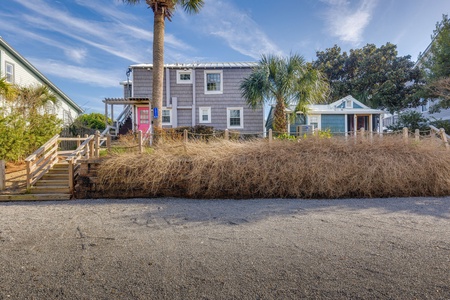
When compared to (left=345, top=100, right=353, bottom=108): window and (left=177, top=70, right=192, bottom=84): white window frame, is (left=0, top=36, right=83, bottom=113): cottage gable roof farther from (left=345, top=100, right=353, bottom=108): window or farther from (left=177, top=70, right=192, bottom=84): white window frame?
(left=345, top=100, right=353, bottom=108): window

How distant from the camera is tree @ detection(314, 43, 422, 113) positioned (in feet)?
79.7

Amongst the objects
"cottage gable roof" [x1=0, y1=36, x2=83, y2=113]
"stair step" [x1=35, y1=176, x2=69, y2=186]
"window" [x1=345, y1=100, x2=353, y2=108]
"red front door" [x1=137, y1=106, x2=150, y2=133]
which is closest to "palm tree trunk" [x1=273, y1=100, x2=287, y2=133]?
"red front door" [x1=137, y1=106, x2=150, y2=133]

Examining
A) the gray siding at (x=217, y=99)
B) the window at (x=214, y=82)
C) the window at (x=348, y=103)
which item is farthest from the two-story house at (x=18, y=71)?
the window at (x=348, y=103)

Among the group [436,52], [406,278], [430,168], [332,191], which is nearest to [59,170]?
[332,191]

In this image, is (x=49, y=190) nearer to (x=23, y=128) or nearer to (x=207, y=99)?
(x=23, y=128)

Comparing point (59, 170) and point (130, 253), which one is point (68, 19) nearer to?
point (59, 170)

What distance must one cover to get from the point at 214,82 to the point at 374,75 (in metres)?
20.2

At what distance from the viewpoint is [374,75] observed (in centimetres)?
2641

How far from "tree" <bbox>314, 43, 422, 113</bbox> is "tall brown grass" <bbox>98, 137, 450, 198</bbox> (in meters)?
18.9

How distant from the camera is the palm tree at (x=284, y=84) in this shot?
11.8 meters

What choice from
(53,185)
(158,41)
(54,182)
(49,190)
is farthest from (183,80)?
(49,190)

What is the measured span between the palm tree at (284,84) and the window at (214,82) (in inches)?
194

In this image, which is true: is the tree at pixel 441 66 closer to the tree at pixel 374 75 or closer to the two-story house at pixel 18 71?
the tree at pixel 374 75

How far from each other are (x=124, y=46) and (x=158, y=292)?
13.8 meters
